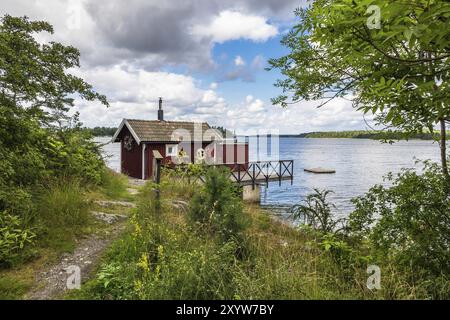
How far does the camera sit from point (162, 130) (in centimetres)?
2008

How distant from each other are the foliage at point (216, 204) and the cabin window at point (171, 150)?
1437cm

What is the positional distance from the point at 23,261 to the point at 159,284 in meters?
2.33

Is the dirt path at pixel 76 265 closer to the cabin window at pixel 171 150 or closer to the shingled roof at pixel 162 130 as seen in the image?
the shingled roof at pixel 162 130

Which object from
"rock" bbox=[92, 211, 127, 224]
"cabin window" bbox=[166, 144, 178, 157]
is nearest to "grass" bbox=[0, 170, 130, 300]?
"rock" bbox=[92, 211, 127, 224]

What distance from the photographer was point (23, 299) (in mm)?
3287

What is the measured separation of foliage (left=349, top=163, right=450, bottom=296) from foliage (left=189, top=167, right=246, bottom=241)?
218 cm

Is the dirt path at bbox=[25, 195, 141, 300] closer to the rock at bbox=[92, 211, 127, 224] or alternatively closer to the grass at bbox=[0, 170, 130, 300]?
the rock at bbox=[92, 211, 127, 224]

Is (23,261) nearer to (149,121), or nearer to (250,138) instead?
(149,121)

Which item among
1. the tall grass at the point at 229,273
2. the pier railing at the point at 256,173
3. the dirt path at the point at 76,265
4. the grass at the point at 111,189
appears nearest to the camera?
the tall grass at the point at 229,273

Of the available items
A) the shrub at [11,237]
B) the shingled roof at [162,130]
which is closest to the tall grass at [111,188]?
the shrub at [11,237]

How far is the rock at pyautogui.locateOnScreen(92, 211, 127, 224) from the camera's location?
20.2 ft

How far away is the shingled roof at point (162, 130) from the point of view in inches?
750

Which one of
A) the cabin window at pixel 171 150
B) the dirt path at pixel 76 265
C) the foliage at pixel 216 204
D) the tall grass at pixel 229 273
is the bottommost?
the dirt path at pixel 76 265

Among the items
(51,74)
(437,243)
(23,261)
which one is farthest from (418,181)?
(51,74)
